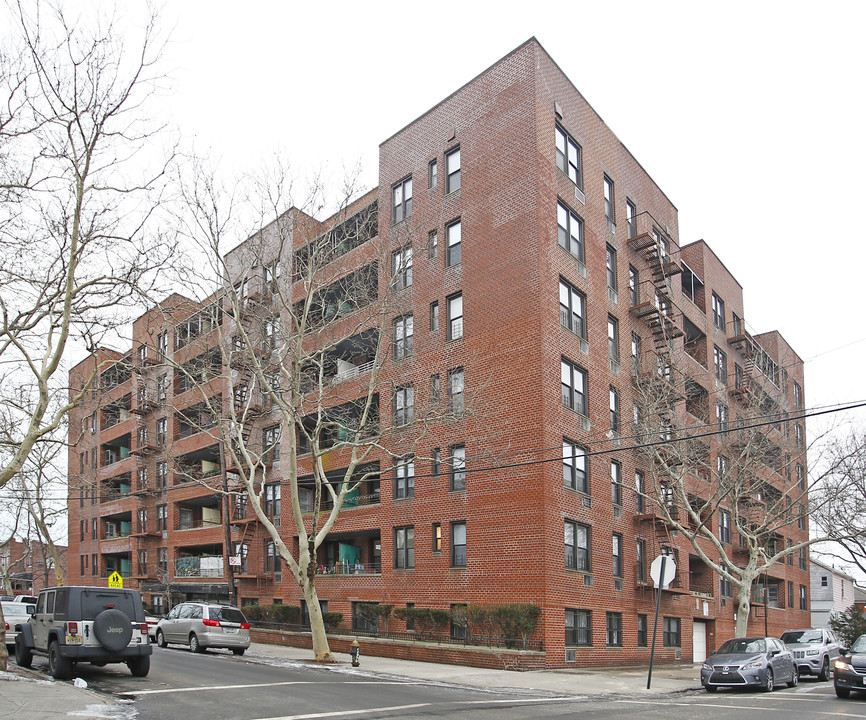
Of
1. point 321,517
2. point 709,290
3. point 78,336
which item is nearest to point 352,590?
point 321,517

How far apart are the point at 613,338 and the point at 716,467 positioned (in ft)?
38.3

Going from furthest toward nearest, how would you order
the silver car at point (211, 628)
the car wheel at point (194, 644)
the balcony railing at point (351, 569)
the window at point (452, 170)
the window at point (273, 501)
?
the window at point (273, 501) < the balcony railing at point (351, 569) < the window at point (452, 170) < the car wheel at point (194, 644) < the silver car at point (211, 628)

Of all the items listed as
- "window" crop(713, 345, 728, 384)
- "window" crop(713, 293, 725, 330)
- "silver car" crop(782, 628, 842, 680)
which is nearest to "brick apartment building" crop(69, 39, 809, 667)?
"window" crop(713, 345, 728, 384)

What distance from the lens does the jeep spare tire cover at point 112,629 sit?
57.0 ft

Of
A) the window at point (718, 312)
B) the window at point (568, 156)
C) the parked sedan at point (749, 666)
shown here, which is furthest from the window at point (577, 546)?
the window at point (718, 312)

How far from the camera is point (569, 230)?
3175 cm

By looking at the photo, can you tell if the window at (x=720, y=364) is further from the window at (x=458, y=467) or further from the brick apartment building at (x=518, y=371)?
the window at (x=458, y=467)

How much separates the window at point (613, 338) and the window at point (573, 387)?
2.97 m

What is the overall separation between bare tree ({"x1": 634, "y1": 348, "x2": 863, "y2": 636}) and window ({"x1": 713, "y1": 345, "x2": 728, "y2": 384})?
1195 millimetres

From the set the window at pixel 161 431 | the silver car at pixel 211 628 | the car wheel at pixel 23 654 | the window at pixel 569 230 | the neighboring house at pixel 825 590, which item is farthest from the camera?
the neighboring house at pixel 825 590

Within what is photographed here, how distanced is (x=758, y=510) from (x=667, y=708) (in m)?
35.5

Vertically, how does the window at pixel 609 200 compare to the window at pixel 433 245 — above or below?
above

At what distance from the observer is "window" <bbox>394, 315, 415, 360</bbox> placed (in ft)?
108

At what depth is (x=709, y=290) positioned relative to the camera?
45.5 m
